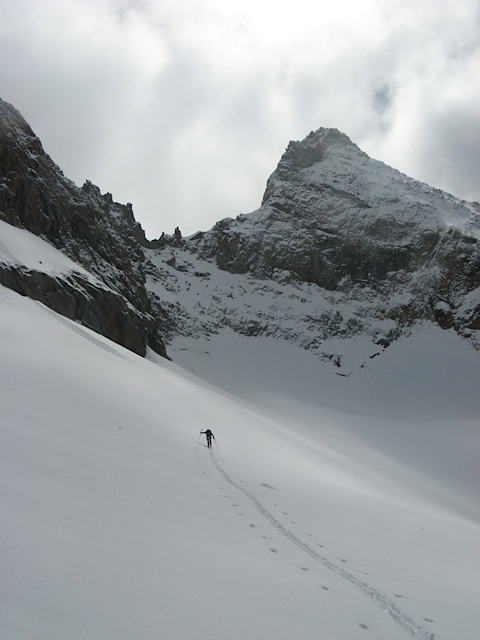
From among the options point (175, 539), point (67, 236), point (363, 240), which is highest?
point (363, 240)

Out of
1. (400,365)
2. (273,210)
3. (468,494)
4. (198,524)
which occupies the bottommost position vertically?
(198,524)

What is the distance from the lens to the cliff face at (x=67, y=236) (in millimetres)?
41250

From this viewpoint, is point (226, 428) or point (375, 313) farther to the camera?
point (375, 313)

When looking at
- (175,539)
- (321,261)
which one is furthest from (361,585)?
(321,261)

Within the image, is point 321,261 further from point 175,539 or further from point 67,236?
point 175,539

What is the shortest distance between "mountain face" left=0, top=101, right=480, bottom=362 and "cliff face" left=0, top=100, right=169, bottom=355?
4778mm

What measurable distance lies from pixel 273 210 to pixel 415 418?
235ft

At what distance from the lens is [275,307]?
105875mm

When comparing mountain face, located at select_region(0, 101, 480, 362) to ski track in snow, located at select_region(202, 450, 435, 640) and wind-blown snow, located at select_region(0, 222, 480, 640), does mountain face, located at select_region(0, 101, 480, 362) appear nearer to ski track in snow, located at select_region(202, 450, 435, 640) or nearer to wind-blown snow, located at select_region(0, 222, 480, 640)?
wind-blown snow, located at select_region(0, 222, 480, 640)

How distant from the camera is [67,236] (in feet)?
183

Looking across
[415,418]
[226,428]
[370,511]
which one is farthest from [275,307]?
[370,511]

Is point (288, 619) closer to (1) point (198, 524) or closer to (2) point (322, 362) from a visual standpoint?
(1) point (198, 524)

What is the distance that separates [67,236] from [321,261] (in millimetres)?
70723

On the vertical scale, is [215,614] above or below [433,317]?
below
